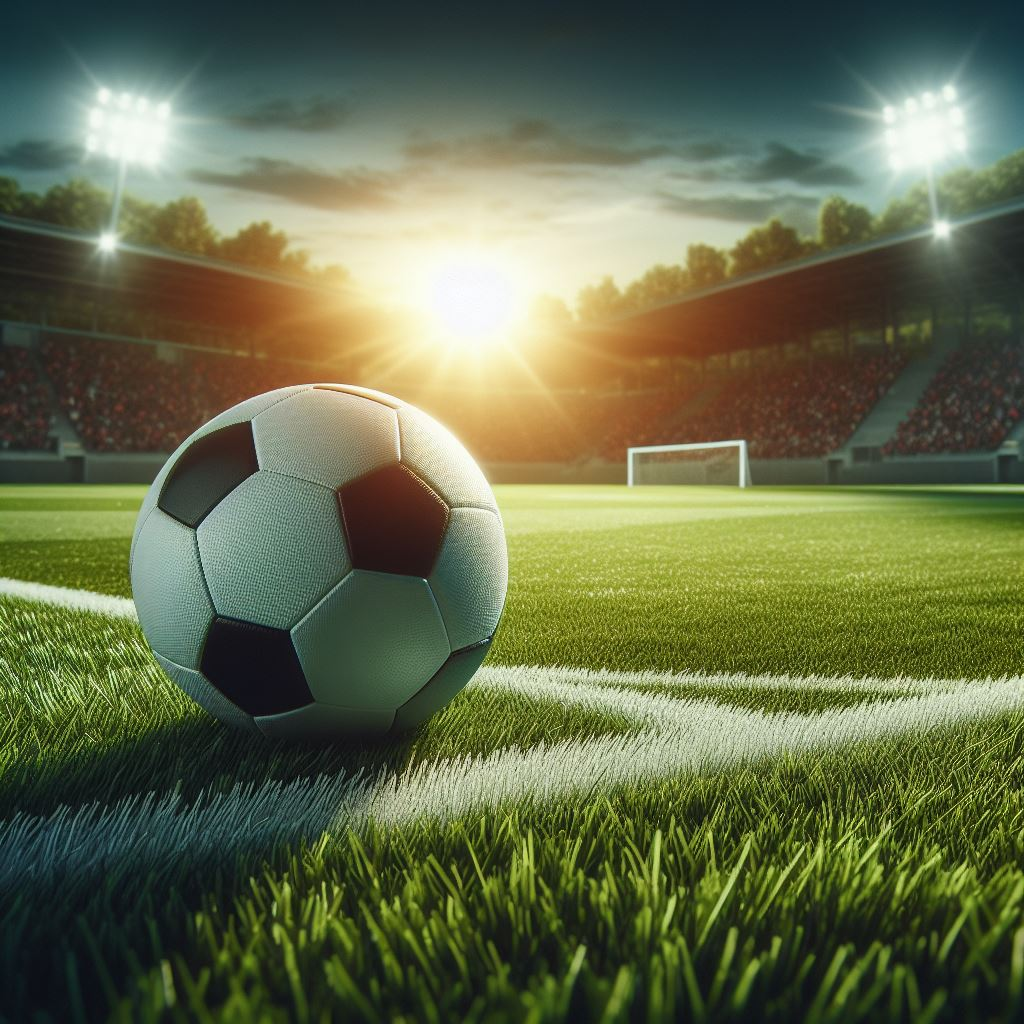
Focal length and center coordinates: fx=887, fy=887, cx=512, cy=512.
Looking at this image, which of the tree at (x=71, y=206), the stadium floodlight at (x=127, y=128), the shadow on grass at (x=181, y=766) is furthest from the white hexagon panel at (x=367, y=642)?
the tree at (x=71, y=206)

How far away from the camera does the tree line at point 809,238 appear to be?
2077 inches

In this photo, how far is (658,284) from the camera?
238 feet

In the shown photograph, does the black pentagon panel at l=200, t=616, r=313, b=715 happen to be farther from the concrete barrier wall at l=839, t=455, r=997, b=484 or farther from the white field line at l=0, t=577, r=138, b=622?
the concrete barrier wall at l=839, t=455, r=997, b=484

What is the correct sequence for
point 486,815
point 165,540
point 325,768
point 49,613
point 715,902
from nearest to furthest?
1. point 715,902
2. point 486,815
3. point 325,768
4. point 165,540
5. point 49,613

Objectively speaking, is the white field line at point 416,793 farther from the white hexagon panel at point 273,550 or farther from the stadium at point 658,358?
the stadium at point 658,358

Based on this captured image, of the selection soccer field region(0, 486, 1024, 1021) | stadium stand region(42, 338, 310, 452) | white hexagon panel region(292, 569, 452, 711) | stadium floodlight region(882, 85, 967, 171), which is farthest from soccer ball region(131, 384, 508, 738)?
stadium floodlight region(882, 85, 967, 171)

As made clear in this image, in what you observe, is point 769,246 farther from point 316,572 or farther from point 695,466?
point 316,572

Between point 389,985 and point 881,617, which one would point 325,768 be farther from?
point 881,617

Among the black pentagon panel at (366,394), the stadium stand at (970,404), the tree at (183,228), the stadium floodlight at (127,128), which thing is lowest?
the black pentagon panel at (366,394)

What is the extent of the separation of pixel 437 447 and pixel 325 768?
77 cm

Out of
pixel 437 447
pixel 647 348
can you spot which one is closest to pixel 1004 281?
pixel 647 348

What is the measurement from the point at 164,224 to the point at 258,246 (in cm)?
644

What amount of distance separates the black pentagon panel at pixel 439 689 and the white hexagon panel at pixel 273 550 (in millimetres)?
316

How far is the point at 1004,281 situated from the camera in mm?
32062
